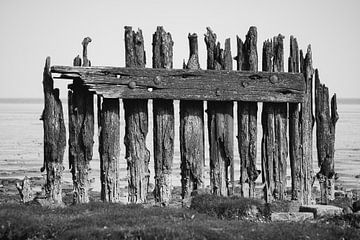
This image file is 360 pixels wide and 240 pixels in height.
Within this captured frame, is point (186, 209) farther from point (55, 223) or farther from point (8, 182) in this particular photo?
point (8, 182)

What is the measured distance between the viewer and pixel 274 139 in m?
18.4

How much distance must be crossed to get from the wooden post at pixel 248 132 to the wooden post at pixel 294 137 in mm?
993

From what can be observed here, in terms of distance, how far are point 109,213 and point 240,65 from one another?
218 inches

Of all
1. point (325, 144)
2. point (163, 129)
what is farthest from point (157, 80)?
point (325, 144)

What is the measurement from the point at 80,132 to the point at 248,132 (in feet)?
14.0

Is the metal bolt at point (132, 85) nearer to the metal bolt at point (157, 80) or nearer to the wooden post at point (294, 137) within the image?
the metal bolt at point (157, 80)

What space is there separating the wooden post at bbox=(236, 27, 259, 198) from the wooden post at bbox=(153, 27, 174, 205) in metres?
1.81

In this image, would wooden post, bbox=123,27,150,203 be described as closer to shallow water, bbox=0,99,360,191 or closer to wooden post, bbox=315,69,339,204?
wooden post, bbox=315,69,339,204

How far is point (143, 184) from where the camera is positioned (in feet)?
58.9

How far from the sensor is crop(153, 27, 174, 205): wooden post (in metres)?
17.9

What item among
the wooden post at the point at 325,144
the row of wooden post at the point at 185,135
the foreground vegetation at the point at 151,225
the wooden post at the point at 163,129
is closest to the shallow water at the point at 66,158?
the wooden post at the point at 325,144

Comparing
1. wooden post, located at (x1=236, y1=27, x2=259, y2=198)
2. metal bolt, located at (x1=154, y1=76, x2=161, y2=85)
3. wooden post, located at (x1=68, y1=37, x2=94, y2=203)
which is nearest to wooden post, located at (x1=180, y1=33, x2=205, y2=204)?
metal bolt, located at (x1=154, y1=76, x2=161, y2=85)

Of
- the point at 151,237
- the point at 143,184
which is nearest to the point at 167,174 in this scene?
the point at 143,184

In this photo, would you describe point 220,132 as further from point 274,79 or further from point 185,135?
point 274,79
